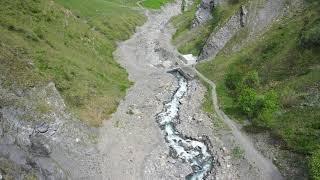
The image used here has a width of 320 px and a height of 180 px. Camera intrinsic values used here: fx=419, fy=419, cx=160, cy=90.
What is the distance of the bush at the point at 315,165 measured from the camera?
55784mm

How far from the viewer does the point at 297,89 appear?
244 ft

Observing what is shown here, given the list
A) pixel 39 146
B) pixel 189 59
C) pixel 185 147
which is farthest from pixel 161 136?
pixel 189 59

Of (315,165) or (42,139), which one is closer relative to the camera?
(315,165)

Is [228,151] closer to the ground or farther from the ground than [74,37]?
farther from the ground

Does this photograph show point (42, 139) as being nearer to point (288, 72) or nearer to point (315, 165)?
point (315, 165)

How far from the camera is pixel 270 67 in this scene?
8488 centimetres

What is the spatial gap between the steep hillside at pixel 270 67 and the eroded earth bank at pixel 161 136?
599 centimetres

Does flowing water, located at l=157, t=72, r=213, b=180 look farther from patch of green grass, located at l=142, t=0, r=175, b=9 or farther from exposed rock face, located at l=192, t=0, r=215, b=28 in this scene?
patch of green grass, located at l=142, t=0, r=175, b=9

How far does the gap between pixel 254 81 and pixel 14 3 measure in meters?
54.2

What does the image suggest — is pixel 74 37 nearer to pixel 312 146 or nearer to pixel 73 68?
pixel 73 68

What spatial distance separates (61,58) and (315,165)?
2015 inches

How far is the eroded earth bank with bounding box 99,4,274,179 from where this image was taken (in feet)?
206

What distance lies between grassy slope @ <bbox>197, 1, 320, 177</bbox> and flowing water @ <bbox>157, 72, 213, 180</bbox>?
1114 centimetres

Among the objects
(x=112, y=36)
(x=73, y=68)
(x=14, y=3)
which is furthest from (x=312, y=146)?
(x=112, y=36)
